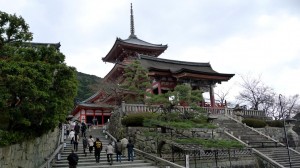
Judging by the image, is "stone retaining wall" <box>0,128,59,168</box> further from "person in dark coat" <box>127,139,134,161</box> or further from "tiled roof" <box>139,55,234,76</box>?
"tiled roof" <box>139,55,234,76</box>

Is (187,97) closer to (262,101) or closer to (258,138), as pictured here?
(258,138)

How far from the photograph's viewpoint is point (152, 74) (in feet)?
96.1

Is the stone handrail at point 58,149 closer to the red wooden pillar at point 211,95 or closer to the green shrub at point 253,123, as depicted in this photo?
the green shrub at point 253,123

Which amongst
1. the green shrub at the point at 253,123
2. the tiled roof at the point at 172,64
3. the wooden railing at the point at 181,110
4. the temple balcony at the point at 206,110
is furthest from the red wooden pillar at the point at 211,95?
the green shrub at the point at 253,123

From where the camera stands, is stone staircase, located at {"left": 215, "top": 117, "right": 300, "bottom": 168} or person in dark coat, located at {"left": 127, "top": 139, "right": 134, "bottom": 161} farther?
stone staircase, located at {"left": 215, "top": 117, "right": 300, "bottom": 168}

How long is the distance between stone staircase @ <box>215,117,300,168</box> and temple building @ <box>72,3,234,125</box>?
18.9 feet

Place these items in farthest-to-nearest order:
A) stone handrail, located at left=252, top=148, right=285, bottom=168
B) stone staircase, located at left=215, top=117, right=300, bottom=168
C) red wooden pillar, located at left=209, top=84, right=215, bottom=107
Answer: red wooden pillar, located at left=209, top=84, right=215, bottom=107 → stone staircase, located at left=215, top=117, right=300, bottom=168 → stone handrail, located at left=252, top=148, right=285, bottom=168

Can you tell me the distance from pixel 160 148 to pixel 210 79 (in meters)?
14.8

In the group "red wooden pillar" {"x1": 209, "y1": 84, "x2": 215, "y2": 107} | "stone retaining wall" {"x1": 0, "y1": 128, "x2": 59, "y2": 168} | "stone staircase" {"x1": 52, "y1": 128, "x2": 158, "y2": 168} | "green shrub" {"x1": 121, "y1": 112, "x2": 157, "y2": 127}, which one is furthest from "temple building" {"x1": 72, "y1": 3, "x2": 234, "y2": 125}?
"stone retaining wall" {"x1": 0, "y1": 128, "x2": 59, "y2": 168}

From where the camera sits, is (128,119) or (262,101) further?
(262,101)

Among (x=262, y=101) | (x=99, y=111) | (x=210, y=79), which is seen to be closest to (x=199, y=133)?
(x=210, y=79)

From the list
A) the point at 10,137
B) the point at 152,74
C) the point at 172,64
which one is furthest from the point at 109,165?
the point at 172,64

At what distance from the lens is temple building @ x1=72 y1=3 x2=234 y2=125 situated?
30264mm

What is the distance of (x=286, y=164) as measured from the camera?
19469mm
